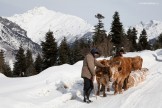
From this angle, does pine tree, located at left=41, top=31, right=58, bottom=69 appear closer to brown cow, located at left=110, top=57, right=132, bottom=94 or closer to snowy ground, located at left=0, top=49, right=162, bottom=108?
snowy ground, located at left=0, top=49, right=162, bottom=108

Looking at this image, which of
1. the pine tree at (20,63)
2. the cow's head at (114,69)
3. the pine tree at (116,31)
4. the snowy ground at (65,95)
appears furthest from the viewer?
the pine tree at (20,63)

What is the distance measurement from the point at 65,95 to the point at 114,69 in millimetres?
2055

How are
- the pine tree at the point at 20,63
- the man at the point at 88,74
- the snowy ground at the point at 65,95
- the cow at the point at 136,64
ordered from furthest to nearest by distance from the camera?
the pine tree at the point at 20,63, the cow at the point at 136,64, the man at the point at 88,74, the snowy ground at the point at 65,95

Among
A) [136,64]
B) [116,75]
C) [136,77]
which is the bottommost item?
[136,77]

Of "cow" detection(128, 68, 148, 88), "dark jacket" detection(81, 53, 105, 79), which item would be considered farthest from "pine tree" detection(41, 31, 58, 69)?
"dark jacket" detection(81, 53, 105, 79)

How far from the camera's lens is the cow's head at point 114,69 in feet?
46.2

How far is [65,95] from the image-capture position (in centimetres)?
1434

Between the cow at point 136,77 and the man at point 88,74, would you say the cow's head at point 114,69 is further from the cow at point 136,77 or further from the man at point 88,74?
the cow at point 136,77

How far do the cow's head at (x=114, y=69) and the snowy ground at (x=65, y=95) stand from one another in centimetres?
70

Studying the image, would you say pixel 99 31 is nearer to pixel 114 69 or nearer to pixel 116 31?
pixel 116 31

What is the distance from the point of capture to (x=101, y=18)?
89.1 m

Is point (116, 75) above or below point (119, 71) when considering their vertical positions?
below

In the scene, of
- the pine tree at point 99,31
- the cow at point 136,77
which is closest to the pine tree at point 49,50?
the pine tree at point 99,31

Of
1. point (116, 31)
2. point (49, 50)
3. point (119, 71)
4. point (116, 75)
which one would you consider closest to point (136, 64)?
point (119, 71)
